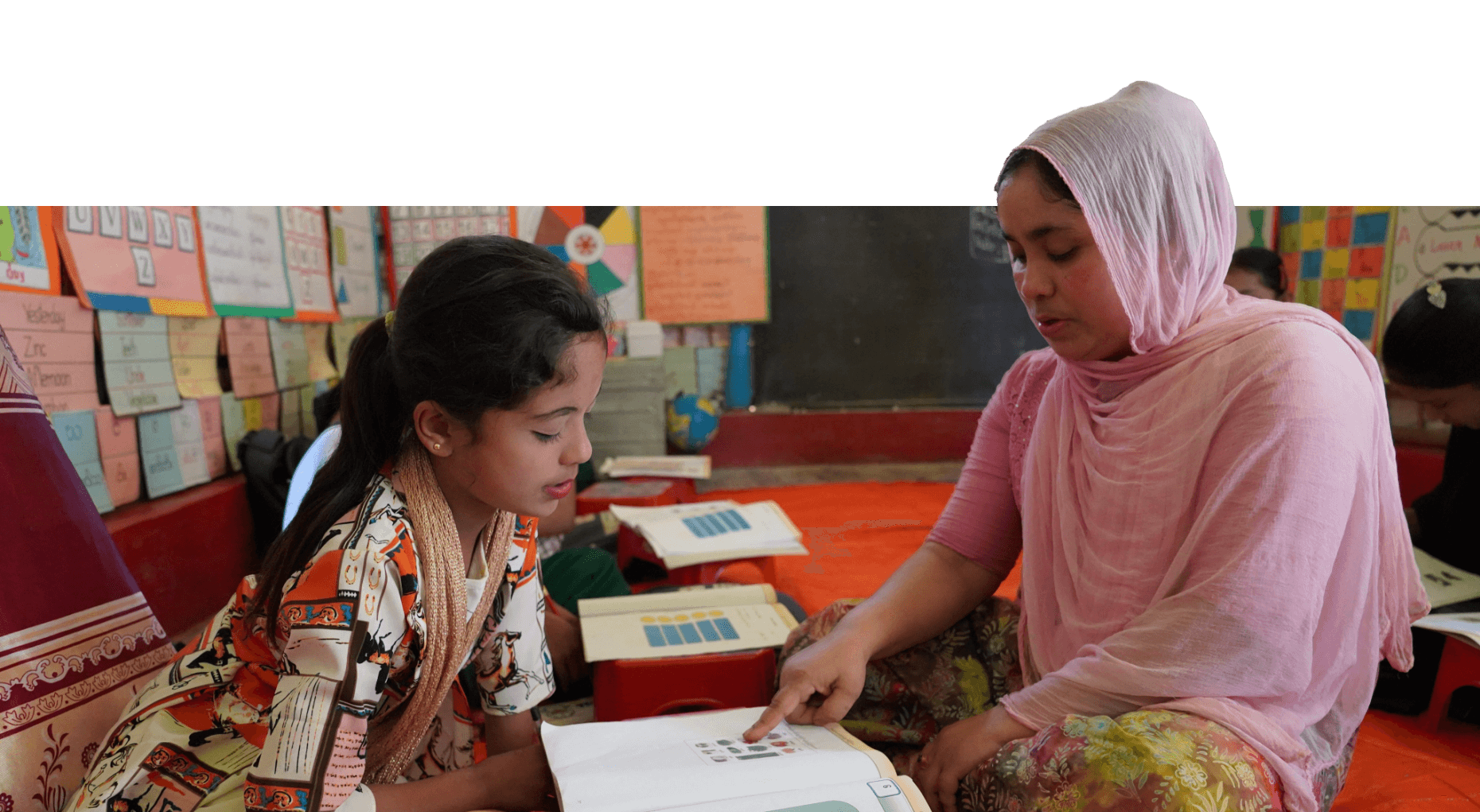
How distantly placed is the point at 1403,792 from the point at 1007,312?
106 inches

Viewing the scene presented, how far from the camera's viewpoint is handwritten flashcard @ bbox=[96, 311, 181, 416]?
1.62 metres

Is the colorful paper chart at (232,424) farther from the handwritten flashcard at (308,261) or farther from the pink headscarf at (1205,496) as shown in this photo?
the pink headscarf at (1205,496)

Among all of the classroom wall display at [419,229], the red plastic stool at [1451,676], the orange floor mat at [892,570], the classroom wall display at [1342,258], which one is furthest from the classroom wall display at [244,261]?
the classroom wall display at [1342,258]

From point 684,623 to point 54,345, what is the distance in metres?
1.25

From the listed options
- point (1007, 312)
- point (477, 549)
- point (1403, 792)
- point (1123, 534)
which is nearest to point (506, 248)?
point (477, 549)

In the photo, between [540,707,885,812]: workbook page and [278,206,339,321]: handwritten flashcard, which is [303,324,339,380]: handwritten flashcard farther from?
[540,707,885,812]: workbook page

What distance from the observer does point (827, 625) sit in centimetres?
108

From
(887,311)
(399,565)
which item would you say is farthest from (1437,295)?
(887,311)

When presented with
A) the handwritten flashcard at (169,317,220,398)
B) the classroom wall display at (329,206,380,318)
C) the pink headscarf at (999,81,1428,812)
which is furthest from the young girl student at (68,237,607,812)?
the classroom wall display at (329,206,380,318)

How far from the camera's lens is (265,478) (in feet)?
6.66

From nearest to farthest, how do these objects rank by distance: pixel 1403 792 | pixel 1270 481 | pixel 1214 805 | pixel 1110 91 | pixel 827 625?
pixel 1110 91 < pixel 1214 805 < pixel 1270 481 < pixel 827 625 < pixel 1403 792

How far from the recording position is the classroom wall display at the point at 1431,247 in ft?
7.90

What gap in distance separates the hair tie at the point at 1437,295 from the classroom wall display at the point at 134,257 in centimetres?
259

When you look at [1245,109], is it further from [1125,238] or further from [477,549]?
[477,549]
